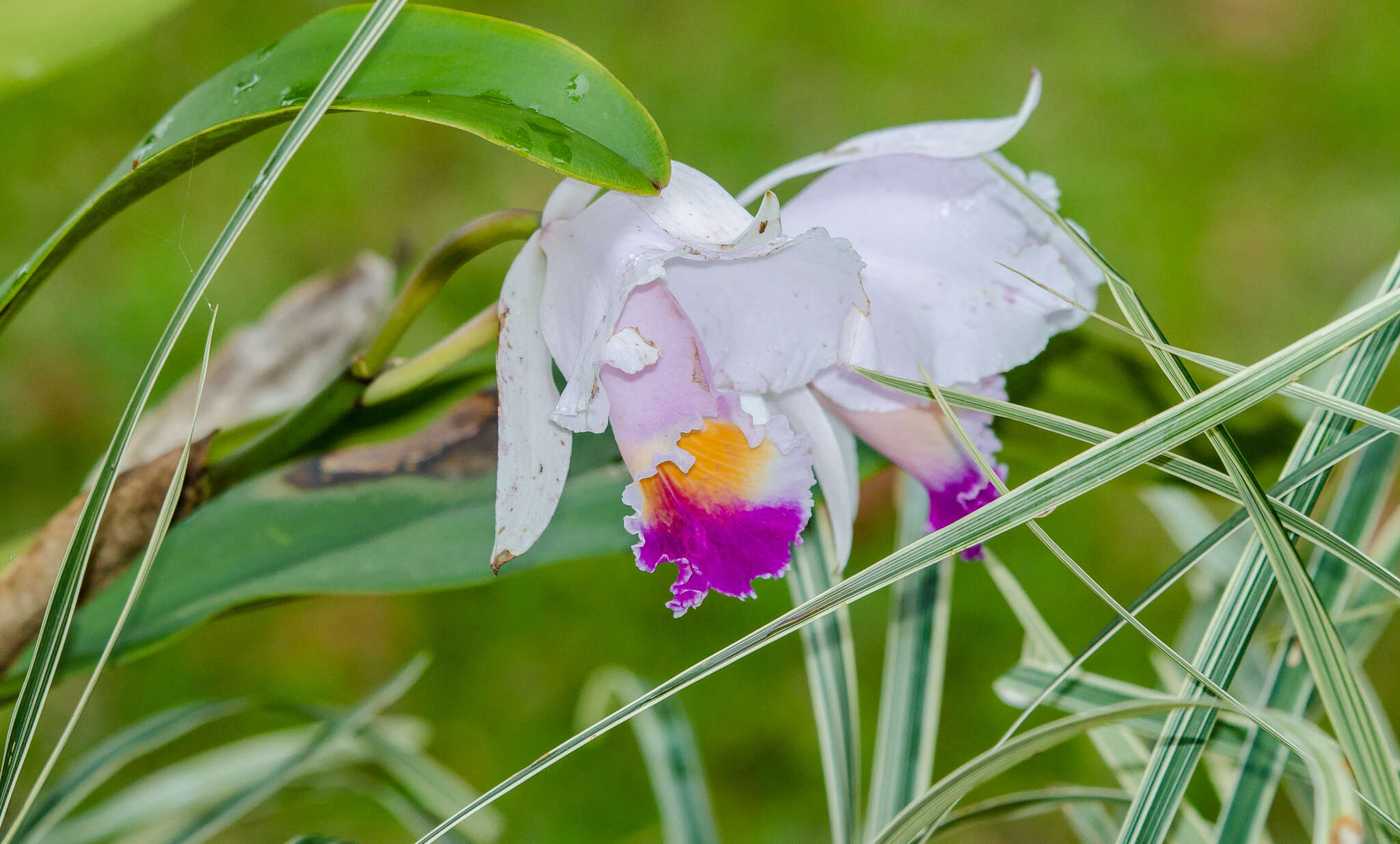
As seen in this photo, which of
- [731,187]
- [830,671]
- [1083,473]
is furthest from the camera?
[731,187]

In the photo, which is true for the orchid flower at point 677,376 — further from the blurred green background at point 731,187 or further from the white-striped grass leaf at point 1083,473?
the blurred green background at point 731,187

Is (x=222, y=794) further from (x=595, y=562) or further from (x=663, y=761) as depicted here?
(x=595, y=562)

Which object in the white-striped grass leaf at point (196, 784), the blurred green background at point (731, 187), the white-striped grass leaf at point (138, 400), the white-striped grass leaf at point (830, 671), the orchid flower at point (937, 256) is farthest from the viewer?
the blurred green background at point (731, 187)

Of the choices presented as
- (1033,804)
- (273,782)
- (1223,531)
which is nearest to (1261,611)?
(1223,531)

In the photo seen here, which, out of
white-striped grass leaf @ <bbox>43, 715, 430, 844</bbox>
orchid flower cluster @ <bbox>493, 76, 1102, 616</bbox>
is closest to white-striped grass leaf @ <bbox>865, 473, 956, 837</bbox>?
orchid flower cluster @ <bbox>493, 76, 1102, 616</bbox>

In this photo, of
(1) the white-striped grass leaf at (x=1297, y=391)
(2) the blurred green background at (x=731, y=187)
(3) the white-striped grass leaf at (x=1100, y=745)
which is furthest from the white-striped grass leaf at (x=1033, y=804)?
(2) the blurred green background at (x=731, y=187)

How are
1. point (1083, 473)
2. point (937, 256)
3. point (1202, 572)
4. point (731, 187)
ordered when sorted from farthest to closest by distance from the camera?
point (731, 187)
point (1202, 572)
point (937, 256)
point (1083, 473)

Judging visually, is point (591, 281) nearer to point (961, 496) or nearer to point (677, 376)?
point (677, 376)

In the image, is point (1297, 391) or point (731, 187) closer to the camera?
point (1297, 391)

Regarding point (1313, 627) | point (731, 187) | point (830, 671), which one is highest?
point (731, 187)
